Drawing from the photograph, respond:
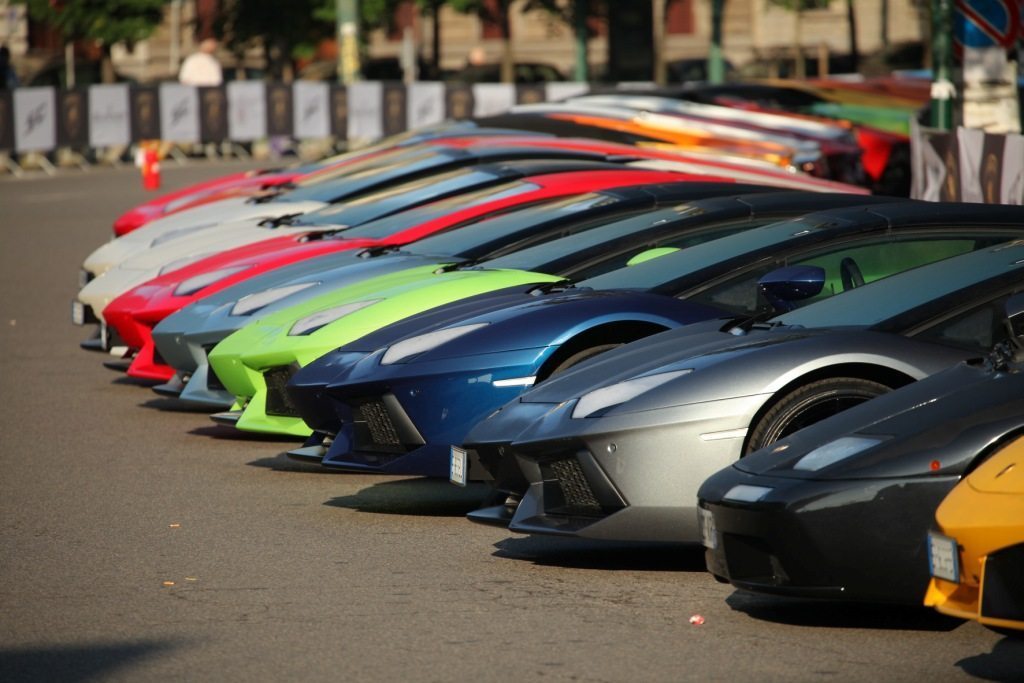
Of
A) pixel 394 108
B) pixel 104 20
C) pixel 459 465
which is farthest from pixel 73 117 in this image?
pixel 459 465

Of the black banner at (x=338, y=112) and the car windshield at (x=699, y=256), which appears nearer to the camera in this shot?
the car windshield at (x=699, y=256)

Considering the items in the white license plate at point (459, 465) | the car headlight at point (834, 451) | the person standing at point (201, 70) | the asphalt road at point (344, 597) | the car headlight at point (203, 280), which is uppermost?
the person standing at point (201, 70)

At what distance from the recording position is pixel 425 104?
3231 centimetres

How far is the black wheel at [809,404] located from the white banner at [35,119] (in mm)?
23981

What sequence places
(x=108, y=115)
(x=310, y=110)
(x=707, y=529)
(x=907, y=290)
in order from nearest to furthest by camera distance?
(x=707, y=529), (x=907, y=290), (x=108, y=115), (x=310, y=110)

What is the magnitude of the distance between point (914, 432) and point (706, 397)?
0.90 m

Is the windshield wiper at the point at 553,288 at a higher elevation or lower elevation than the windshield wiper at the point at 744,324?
lower

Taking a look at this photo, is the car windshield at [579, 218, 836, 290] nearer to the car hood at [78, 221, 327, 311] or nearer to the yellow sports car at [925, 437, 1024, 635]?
the yellow sports car at [925, 437, 1024, 635]

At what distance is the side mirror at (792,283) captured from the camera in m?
6.34

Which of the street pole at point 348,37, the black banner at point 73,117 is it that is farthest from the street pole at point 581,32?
the black banner at point 73,117

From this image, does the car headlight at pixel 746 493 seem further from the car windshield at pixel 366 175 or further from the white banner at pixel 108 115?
the white banner at pixel 108 115

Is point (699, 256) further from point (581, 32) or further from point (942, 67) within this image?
point (581, 32)

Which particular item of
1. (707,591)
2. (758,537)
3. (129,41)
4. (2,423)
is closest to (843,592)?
(758,537)

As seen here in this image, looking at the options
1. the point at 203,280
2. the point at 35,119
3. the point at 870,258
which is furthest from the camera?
the point at 35,119
